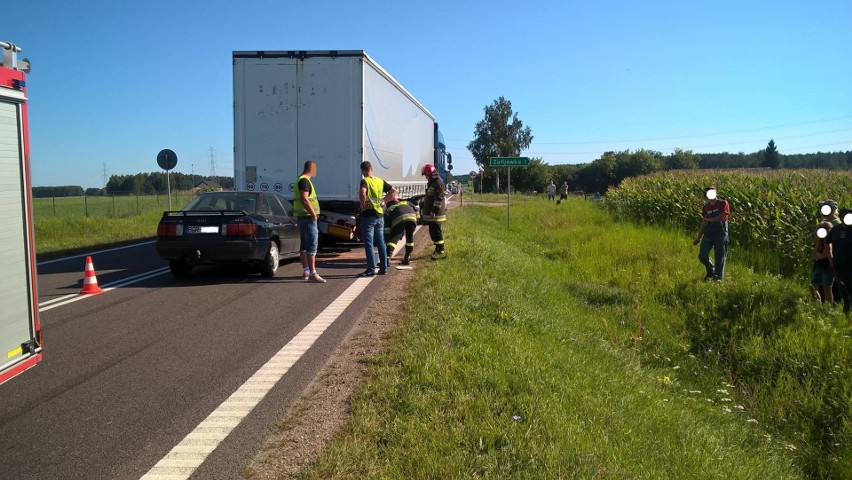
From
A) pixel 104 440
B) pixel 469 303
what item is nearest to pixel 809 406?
pixel 469 303

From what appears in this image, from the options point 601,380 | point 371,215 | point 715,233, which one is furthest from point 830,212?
point 371,215

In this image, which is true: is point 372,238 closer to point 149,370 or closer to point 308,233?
point 308,233

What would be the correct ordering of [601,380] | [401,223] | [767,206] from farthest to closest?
[767,206] < [401,223] < [601,380]

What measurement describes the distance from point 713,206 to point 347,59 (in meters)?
7.36

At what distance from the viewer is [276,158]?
11.9 metres

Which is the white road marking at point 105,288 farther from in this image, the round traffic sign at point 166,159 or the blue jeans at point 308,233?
the round traffic sign at point 166,159

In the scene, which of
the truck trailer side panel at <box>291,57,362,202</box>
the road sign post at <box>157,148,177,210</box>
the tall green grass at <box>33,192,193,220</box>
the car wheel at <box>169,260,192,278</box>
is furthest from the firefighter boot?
the tall green grass at <box>33,192,193,220</box>

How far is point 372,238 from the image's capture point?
9.81 meters

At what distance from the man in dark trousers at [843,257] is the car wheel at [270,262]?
8.13 meters

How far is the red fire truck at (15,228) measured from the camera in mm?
3590

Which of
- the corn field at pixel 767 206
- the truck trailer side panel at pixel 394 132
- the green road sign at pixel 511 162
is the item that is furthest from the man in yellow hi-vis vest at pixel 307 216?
the green road sign at pixel 511 162

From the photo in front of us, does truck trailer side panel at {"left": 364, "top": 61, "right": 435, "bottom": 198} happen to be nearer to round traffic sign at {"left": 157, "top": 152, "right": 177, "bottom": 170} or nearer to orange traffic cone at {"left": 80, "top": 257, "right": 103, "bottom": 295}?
orange traffic cone at {"left": 80, "top": 257, "right": 103, "bottom": 295}

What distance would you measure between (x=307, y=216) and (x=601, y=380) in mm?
5728

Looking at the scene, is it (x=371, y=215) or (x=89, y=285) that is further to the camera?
(x=371, y=215)
